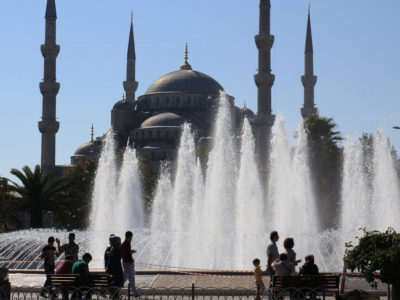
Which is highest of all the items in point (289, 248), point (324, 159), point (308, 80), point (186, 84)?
point (186, 84)

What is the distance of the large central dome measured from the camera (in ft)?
248

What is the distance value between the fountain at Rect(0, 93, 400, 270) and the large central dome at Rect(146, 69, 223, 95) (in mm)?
36517

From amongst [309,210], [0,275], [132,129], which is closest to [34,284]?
[0,275]

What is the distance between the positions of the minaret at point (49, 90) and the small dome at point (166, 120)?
15.1 m

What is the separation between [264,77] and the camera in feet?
177

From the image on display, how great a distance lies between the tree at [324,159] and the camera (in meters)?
39.0

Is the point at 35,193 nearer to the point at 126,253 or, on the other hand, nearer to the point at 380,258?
the point at 126,253

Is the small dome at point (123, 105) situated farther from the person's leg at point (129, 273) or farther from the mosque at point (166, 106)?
the person's leg at point (129, 273)

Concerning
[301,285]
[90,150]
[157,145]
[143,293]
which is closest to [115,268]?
[143,293]

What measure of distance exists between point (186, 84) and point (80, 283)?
66.5 m

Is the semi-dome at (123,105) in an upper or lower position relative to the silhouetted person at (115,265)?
upper

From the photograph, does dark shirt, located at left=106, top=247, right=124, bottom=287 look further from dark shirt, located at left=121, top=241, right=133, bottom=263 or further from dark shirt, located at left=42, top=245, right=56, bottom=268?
dark shirt, located at left=42, top=245, right=56, bottom=268

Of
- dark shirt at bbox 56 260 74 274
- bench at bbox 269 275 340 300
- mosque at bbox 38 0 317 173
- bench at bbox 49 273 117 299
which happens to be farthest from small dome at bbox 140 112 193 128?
→ bench at bbox 269 275 340 300

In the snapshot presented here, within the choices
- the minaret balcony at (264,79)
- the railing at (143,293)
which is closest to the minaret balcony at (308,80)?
the minaret balcony at (264,79)
